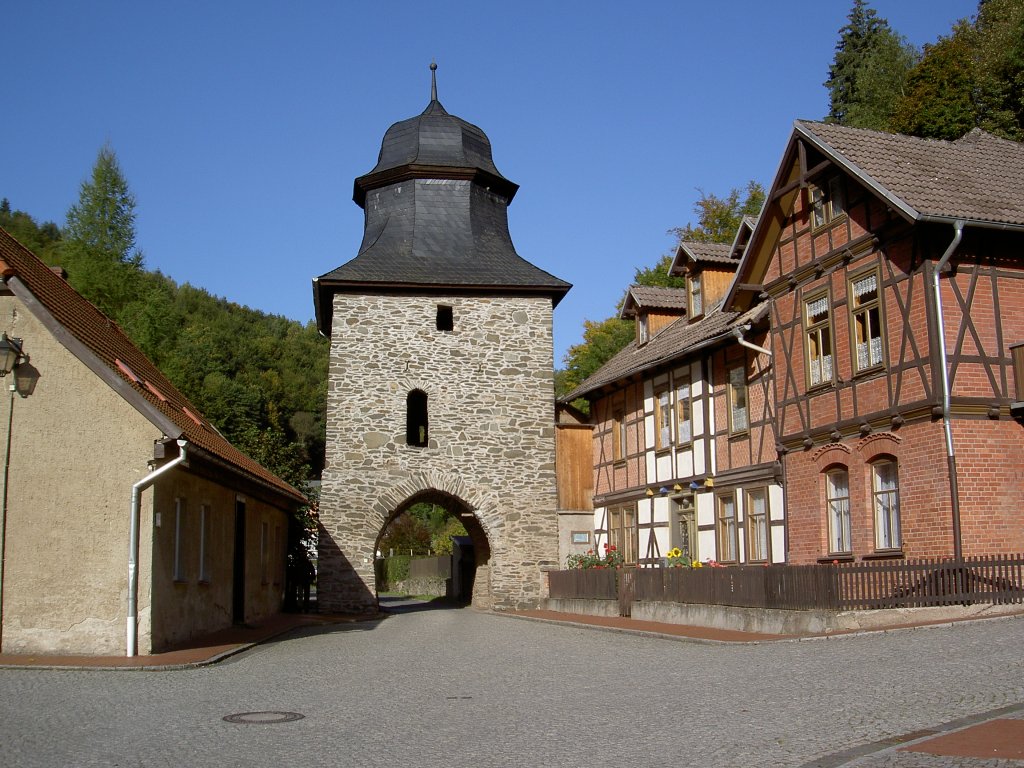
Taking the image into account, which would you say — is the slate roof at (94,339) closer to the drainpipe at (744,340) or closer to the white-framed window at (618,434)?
the drainpipe at (744,340)

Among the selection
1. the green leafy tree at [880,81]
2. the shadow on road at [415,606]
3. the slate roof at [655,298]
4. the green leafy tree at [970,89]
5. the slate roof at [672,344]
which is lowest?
the shadow on road at [415,606]

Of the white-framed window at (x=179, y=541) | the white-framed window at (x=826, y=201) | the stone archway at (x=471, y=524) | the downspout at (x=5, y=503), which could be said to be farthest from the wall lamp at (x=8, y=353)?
the stone archway at (x=471, y=524)

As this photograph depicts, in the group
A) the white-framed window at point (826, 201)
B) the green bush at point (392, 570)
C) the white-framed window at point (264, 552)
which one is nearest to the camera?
the white-framed window at point (826, 201)

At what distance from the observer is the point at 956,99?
35375mm

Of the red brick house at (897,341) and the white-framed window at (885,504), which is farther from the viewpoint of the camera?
the white-framed window at (885,504)

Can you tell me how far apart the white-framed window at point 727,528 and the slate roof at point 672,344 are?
338 centimetres

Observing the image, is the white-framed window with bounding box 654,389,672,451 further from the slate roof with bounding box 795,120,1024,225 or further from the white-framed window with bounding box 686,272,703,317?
the slate roof with bounding box 795,120,1024,225

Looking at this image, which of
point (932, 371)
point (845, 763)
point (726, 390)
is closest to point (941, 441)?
point (932, 371)

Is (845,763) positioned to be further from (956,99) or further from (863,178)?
(956,99)

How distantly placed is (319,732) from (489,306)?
22.5 meters

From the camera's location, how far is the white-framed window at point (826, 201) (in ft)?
64.2

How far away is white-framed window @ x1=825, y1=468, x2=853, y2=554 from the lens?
19.2m

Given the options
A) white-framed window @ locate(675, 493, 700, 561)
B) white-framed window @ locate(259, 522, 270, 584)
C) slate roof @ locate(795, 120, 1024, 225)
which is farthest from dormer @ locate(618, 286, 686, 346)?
white-framed window @ locate(259, 522, 270, 584)

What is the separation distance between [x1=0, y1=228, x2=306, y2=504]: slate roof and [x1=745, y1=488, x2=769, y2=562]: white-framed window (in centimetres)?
977
